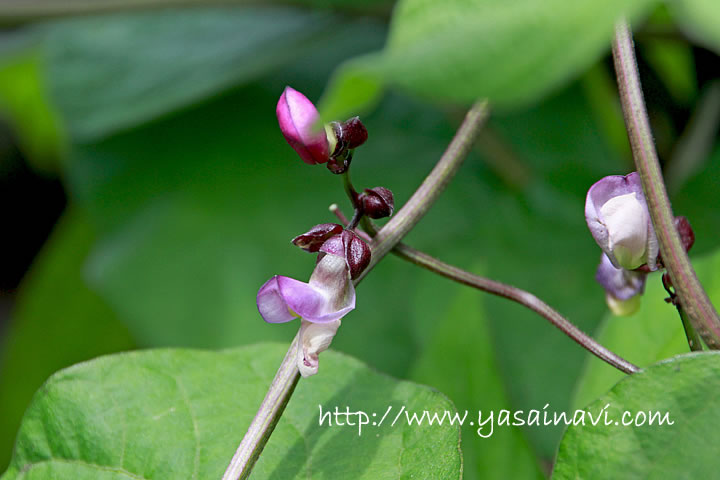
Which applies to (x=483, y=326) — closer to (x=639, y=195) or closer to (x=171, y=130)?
(x=639, y=195)

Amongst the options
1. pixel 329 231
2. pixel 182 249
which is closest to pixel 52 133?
pixel 182 249

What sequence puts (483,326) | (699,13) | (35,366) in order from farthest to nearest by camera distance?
(35,366), (483,326), (699,13)

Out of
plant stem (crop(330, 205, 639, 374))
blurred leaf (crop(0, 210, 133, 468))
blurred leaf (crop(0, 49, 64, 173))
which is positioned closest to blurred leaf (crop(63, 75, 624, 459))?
blurred leaf (crop(0, 210, 133, 468))

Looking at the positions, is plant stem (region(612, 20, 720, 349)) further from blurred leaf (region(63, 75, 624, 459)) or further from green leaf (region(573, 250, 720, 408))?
blurred leaf (region(63, 75, 624, 459))

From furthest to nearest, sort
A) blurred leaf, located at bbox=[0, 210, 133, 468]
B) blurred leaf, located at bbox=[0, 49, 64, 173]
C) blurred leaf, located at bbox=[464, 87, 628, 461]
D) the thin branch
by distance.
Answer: blurred leaf, located at bbox=[0, 49, 64, 173] → blurred leaf, located at bbox=[0, 210, 133, 468] → the thin branch → blurred leaf, located at bbox=[464, 87, 628, 461]

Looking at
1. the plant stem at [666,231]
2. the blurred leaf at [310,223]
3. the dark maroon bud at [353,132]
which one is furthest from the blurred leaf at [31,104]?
the plant stem at [666,231]

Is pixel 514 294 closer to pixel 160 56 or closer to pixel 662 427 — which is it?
pixel 662 427
